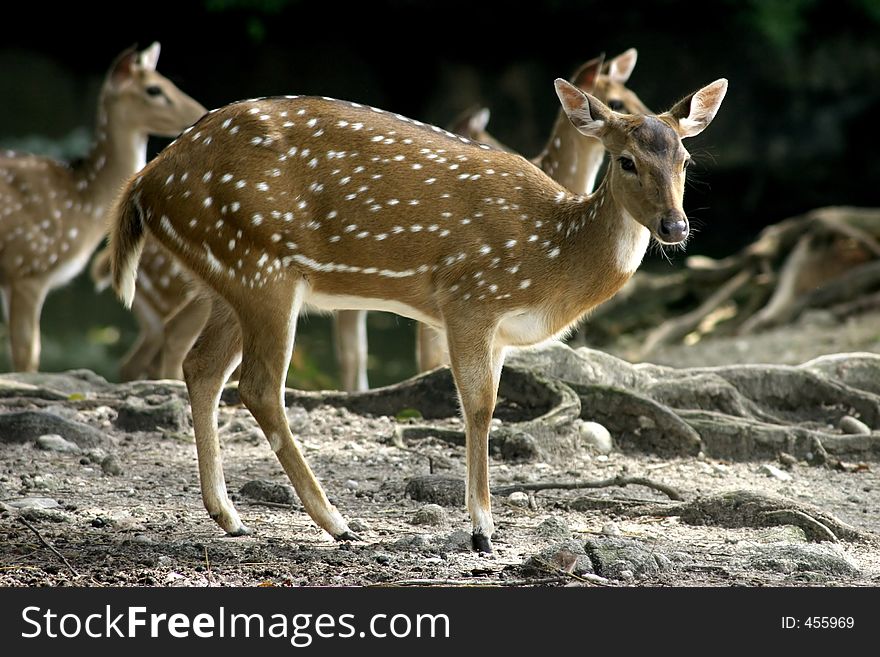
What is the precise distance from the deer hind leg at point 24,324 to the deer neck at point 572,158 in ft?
12.9

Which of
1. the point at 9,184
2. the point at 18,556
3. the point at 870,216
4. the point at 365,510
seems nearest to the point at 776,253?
the point at 870,216

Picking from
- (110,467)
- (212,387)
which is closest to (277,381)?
(212,387)

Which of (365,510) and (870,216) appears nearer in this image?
(365,510)

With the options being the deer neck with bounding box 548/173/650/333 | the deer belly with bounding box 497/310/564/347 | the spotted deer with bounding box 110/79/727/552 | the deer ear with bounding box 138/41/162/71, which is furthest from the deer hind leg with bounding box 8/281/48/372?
the deer neck with bounding box 548/173/650/333

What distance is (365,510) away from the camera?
5938 mm

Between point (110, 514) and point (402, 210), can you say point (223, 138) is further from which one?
point (110, 514)

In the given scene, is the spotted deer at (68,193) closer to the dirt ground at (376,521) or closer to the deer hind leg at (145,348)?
the deer hind leg at (145,348)

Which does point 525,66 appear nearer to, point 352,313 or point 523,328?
point 352,313

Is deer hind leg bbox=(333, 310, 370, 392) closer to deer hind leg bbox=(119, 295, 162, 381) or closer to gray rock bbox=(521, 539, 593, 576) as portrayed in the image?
deer hind leg bbox=(119, 295, 162, 381)

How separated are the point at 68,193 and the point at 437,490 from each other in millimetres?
5413

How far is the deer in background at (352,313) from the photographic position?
880 cm

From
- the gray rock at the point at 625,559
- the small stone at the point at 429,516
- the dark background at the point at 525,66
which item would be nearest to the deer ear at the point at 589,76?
the small stone at the point at 429,516

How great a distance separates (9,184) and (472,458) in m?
6.02

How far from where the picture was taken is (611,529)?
5605mm
